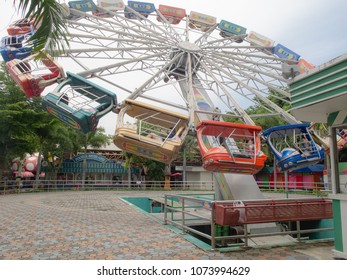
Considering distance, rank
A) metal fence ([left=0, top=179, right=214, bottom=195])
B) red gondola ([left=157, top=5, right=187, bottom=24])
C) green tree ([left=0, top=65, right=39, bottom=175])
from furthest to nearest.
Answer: metal fence ([left=0, top=179, right=214, bottom=195]) → green tree ([left=0, top=65, right=39, bottom=175]) → red gondola ([left=157, top=5, right=187, bottom=24])

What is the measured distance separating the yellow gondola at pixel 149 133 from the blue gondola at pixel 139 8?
9.86 meters

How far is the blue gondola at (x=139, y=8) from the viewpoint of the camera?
18062mm

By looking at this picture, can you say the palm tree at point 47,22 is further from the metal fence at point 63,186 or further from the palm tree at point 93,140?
the palm tree at point 93,140

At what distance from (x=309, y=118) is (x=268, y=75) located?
32.7ft

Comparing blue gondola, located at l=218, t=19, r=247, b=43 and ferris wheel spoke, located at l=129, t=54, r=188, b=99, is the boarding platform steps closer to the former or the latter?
ferris wheel spoke, located at l=129, t=54, r=188, b=99

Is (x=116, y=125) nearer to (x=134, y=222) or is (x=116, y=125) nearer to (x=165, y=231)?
(x=134, y=222)

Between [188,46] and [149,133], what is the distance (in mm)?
8426

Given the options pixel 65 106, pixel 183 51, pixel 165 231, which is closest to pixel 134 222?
pixel 165 231

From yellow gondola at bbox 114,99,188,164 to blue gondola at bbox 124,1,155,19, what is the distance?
9.86m

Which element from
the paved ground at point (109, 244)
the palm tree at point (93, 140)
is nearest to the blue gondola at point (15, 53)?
the paved ground at point (109, 244)

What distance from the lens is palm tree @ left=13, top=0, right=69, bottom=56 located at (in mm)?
4666

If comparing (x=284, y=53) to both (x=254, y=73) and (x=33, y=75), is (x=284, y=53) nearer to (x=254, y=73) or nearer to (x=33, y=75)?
(x=254, y=73)

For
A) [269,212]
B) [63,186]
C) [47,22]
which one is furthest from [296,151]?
[63,186]

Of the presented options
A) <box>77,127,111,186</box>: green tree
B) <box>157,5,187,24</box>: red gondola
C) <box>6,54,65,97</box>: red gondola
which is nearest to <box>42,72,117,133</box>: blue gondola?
<box>6,54,65,97</box>: red gondola
